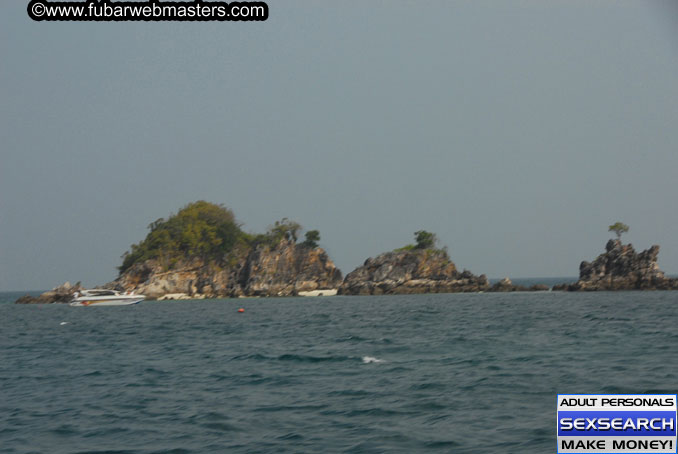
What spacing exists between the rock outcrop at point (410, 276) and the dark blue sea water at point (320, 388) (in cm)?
11333

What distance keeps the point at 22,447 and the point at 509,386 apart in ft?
55.6

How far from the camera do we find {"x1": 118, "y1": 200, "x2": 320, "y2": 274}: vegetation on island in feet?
568

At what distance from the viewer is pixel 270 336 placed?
5072cm

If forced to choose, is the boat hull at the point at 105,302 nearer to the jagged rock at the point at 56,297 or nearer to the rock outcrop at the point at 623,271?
the jagged rock at the point at 56,297

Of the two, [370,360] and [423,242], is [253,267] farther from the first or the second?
[370,360]

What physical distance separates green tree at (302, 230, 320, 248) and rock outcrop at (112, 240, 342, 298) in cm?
171

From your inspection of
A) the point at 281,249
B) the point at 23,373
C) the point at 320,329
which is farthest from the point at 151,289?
the point at 23,373

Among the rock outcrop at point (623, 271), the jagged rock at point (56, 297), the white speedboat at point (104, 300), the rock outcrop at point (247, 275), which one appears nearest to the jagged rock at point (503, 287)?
the rock outcrop at point (623, 271)

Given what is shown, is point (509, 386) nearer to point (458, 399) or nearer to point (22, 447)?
point (458, 399)

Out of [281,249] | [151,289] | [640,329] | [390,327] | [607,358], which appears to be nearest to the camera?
[607,358]

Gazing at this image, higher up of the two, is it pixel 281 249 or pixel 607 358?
pixel 281 249

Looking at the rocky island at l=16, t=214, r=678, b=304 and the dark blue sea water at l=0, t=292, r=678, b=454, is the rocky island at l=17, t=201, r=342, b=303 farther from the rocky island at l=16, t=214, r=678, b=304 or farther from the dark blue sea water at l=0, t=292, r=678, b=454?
the dark blue sea water at l=0, t=292, r=678, b=454

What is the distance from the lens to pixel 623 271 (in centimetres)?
14125

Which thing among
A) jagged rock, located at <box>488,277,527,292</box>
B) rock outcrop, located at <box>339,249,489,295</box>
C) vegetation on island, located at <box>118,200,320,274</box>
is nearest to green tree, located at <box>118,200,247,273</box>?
vegetation on island, located at <box>118,200,320,274</box>
